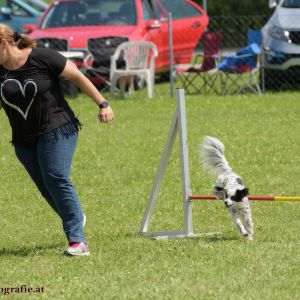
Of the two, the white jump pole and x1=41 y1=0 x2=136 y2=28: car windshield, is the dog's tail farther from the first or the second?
x1=41 y1=0 x2=136 y2=28: car windshield

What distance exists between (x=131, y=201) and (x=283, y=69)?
27.0ft

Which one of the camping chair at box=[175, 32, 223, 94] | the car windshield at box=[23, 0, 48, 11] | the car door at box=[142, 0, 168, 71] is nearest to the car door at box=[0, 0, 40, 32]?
the car windshield at box=[23, 0, 48, 11]

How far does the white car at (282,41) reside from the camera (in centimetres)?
1675

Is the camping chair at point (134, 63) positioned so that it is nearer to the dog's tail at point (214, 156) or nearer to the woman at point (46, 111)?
the dog's tail at point (214, 156)

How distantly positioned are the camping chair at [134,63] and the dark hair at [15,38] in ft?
32.7

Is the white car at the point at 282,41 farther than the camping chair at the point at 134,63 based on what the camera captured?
No

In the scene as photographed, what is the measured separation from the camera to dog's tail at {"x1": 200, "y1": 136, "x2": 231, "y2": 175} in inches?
306

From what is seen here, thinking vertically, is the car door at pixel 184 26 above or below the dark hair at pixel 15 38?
below

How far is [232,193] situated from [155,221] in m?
1.20

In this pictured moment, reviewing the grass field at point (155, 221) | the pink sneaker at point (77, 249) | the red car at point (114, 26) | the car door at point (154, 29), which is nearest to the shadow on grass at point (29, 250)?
the grass field at point (155, 221)

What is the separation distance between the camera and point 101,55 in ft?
58.2

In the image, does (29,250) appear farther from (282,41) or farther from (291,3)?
(291,3)

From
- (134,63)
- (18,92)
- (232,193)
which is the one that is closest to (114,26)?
(134,63)

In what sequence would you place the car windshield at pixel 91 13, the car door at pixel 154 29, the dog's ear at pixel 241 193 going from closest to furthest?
the dog's ear at pixel 241 193, the car door at pixel 154 29, the car windshield at pixel 91 13
